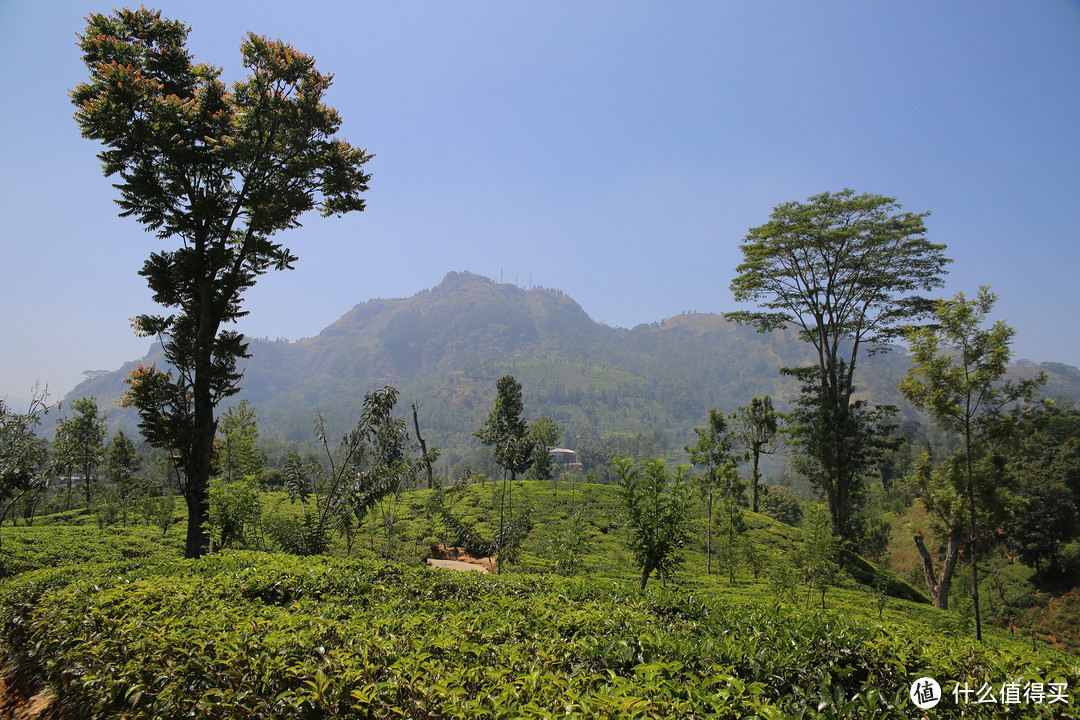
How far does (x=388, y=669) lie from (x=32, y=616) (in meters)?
4.81

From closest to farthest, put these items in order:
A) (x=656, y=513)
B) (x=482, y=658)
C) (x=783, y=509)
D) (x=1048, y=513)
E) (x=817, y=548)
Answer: (x=482, y=658) < (x=656, y=513) < (x=817, y=548) < (x=1048, y=513) < (x=783, y=509)

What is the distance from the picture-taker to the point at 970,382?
10070mm

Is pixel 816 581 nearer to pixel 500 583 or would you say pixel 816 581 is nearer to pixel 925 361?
pixel 925 361

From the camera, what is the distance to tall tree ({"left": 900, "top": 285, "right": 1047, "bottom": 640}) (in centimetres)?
998

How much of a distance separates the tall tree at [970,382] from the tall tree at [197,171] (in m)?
14.2

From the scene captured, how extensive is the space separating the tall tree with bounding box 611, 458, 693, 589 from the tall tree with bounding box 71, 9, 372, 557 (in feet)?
27.9

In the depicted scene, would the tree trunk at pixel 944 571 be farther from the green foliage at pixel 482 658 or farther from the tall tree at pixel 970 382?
the green foliage at pixel 482 658

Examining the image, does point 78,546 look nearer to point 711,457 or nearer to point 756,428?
point 711,457

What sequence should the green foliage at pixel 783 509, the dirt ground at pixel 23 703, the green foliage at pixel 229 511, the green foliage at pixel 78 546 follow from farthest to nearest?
the green foliage at pixel 783 509 < the green foliage at pixel 78 546 < the green foliage at pixel 229 511 < the dirt ground at pixel 23 703

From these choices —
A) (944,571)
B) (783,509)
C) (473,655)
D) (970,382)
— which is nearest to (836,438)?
(944,571)

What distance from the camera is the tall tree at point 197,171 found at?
9039mm

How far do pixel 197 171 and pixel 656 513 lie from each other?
11.3 meters

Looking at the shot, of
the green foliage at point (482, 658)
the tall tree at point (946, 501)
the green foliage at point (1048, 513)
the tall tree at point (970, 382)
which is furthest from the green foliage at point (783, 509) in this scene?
the green foliage at point (482, 658)

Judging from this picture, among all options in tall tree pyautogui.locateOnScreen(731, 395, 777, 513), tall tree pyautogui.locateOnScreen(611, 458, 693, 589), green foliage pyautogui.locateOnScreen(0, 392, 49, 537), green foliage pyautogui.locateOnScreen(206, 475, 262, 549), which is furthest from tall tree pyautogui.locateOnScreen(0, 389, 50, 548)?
tall tree pyautogui.locateOnScreen(731, 395, 777, 513)
